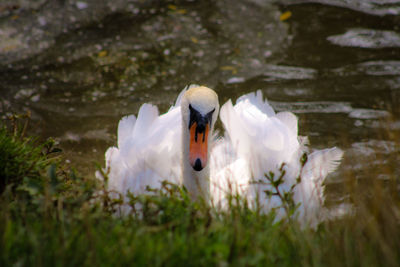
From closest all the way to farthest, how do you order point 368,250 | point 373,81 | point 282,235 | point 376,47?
point 368,250 → point 282,235 → point 373,81 → point 376,47

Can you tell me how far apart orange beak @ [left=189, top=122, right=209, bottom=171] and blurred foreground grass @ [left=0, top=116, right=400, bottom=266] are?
19.5 inches

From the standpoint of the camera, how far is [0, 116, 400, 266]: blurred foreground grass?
72.8 inches

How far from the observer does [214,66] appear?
22.8 feet

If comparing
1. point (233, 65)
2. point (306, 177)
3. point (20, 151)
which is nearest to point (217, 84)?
point (233, 65)

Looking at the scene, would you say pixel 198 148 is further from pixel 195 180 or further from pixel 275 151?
pixel 275 151

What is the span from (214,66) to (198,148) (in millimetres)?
3996

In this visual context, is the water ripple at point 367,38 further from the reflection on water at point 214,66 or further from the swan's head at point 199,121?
the swan's head at point 199,121

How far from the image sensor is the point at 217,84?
6.53 meters

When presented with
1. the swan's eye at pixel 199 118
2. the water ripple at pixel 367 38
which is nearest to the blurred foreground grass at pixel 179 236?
the swan's eye at pixel 199 118

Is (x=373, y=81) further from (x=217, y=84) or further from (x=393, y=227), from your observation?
(x=393, y=227)

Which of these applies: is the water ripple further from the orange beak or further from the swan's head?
the orange beak

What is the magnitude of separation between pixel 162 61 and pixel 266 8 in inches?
96.5

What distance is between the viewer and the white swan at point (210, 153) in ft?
10.6

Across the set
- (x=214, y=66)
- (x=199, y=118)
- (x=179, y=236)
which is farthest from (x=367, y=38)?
(x=179, y=236)
